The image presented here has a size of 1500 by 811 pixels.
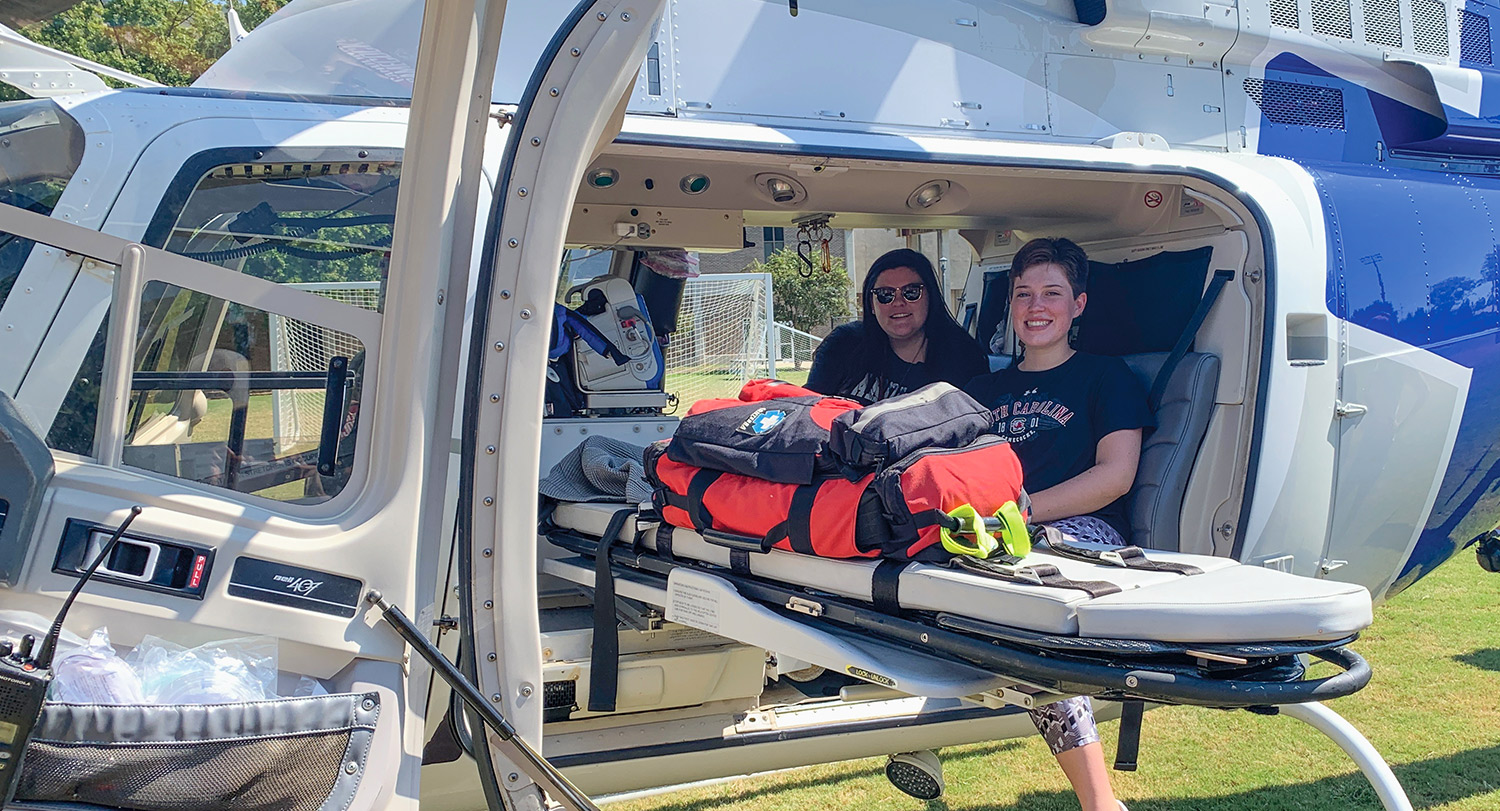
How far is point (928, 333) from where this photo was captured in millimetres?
4082

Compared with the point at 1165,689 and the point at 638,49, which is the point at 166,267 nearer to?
the point at 638,49

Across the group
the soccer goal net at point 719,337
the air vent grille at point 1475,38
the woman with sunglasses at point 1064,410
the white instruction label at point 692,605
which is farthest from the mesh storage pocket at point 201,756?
the soccer goal net at point 719,337

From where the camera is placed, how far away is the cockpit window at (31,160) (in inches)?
78.6

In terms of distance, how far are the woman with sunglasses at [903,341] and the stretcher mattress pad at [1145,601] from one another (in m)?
1.74

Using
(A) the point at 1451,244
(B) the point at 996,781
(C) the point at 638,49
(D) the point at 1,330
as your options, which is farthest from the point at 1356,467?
(D) the point at 1,330

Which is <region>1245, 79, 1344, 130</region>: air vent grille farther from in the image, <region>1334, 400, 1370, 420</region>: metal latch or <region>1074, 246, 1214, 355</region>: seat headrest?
<region>1334, 400, 1370, 420</region>: metal latch

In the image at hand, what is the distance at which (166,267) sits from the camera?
2043 mm

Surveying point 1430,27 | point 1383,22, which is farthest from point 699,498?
point 1430,27

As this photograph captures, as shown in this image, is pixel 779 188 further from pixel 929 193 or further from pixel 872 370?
pixel 872 370

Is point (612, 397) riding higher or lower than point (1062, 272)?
lower

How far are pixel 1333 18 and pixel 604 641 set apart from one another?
10.9ft

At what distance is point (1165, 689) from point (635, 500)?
1.48 meters

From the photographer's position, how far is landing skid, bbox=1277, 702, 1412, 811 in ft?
10.4

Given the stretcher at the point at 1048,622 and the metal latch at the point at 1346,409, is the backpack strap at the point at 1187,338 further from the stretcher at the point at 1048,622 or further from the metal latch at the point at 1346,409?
the stretcher at the point at 1048,622
